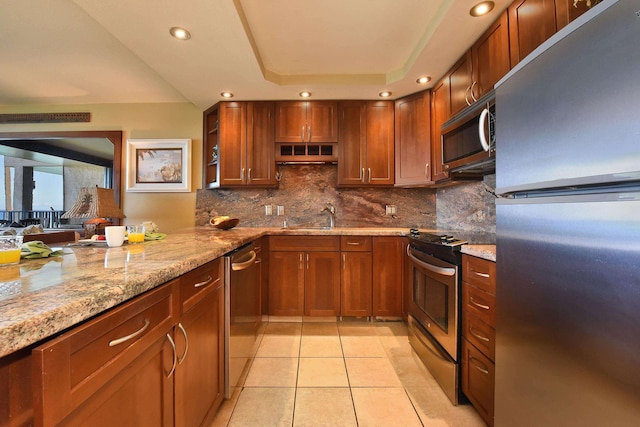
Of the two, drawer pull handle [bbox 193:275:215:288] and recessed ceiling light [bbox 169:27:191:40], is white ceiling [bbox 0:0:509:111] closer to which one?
recessed ceiling light [bbox 169:27:191:40]

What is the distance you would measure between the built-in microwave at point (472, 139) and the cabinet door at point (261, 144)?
172 centimetres

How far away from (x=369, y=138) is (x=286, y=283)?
1.77 metres

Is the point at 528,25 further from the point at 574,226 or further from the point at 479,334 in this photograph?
the point at 479,334

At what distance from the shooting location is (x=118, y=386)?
636 mm

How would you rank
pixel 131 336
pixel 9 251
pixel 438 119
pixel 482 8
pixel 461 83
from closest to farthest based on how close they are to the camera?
pixel 131 336
pixel 9 251
pixel 482 8
pixel 461 83
pixel 438 119

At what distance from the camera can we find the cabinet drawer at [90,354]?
1.45ft

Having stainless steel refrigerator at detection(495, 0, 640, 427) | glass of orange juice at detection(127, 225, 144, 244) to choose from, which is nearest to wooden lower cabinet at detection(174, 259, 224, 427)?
glass of orange juice at detection(127, 225, 144, 244)

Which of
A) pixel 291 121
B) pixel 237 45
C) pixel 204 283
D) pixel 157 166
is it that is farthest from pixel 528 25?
pixel 157 166

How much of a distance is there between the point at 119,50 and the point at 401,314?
351 centimetres

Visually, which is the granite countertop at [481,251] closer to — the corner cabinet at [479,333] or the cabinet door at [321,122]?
the corner cabinet at [479,333]

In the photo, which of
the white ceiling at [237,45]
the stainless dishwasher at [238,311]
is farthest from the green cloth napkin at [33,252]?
the white ceiling at [237,45]

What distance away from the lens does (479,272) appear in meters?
1.31

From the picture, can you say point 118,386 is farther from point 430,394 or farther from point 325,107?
point 325,107

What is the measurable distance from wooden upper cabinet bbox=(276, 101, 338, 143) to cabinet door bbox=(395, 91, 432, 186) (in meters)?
0.69
